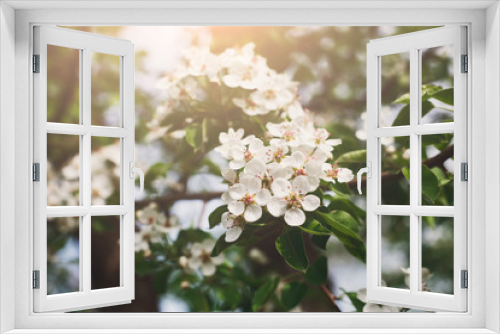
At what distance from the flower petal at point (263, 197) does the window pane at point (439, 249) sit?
902 mm

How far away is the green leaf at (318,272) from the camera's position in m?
2.94

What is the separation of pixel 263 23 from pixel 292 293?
62.5 inches

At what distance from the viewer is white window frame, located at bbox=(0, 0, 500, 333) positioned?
2148mm

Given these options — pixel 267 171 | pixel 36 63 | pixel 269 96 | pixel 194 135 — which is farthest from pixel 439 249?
pixel 36 63

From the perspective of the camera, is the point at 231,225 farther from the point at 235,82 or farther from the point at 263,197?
the point at 235,82

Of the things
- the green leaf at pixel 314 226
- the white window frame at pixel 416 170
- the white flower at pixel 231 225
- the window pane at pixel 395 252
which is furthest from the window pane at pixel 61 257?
the window pane at pixel 395 252

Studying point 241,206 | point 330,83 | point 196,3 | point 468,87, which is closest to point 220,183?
point 241,206

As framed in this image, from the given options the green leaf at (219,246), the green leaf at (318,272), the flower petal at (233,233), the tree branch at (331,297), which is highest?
the flower petal at (233,233)

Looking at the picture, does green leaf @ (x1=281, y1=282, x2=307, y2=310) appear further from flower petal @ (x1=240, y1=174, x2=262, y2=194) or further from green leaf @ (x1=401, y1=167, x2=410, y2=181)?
green leaf @ (x1=401, y1=167, x2=410, y2=181)

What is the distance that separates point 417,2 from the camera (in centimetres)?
218

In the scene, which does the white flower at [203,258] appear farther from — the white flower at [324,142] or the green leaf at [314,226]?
the white flower at [324,142]

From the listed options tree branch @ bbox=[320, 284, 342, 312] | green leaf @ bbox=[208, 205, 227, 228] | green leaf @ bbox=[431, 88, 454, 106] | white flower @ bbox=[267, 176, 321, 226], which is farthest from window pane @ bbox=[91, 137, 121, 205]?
green leaf @ bbox=[431, 88, 454, 106]

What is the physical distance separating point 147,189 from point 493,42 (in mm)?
2033

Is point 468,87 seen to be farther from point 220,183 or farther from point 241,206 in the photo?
point 220,183
